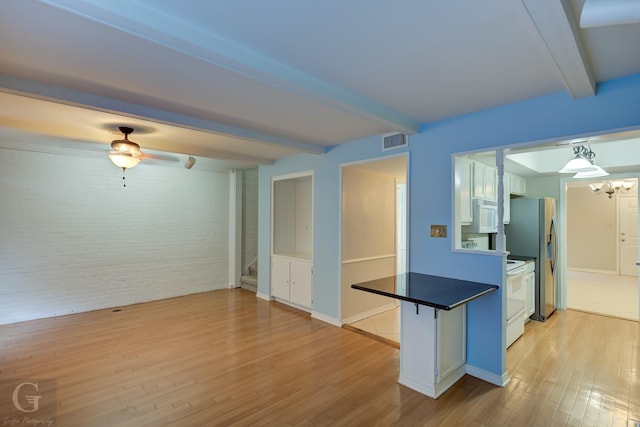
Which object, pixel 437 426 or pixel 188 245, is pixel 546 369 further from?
pixel 188 245

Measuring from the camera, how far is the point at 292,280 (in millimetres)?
4926

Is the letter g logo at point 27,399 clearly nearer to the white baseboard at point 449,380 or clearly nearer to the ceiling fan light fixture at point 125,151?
Answer: the ceiling fan light fixture at point 125,151

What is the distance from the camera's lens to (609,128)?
7.18ft

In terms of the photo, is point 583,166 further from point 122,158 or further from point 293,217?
point 122,158

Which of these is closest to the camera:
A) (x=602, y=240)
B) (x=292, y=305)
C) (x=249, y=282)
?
(x=292, y=305)

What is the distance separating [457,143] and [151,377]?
366 centimetres

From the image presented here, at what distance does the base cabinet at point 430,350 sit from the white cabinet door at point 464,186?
1104 millimetres

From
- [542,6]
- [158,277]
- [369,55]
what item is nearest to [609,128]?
[542,6]

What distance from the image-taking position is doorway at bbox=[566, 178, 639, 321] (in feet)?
22.1

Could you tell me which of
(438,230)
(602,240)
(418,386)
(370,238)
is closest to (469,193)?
(438,230)

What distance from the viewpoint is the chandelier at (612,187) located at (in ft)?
22.5

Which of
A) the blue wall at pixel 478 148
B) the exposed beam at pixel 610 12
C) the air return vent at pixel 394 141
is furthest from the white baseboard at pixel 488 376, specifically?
the exposed beam at pixel 610 12

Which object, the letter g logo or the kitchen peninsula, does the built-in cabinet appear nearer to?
the kitchen peninsula

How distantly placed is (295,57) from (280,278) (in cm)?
392
